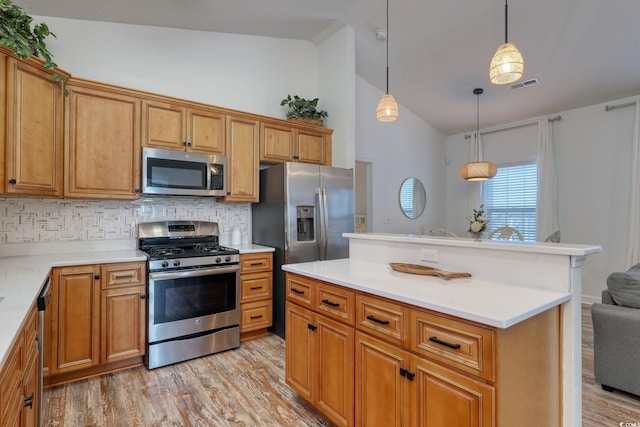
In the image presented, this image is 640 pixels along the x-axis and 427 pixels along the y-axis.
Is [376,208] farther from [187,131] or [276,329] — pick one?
[187,131]

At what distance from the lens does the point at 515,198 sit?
5512 mm

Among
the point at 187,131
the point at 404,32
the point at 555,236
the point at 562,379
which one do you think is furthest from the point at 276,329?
the point at 404,32

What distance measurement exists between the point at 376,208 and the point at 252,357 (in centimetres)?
313

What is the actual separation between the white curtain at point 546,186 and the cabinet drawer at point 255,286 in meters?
4.18

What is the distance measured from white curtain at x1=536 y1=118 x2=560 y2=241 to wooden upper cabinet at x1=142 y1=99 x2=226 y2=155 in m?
4.68

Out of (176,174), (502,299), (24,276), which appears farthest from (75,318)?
(502,299)

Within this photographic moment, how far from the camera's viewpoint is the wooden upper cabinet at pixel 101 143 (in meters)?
2.67

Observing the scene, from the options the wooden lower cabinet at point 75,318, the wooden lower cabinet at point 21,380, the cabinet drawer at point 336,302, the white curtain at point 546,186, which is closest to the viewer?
the wooden lower cabinet at point 21,380

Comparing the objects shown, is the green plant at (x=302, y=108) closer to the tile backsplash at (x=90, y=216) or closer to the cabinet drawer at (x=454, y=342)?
the tile backsplash at (x=90, y=216)

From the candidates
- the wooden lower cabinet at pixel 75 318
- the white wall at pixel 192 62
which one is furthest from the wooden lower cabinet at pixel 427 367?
the white wall at pixel 192 62

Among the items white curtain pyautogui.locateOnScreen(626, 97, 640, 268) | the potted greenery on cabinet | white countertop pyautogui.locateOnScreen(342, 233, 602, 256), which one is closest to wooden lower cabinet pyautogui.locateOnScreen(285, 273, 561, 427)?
white countertop pyautogui.locateOnScreen(342, 233, 602, 256)

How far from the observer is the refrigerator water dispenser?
3.47 metres

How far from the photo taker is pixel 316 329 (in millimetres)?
1970

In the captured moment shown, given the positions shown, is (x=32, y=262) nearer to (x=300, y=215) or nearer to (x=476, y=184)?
(x=300, y=215)
